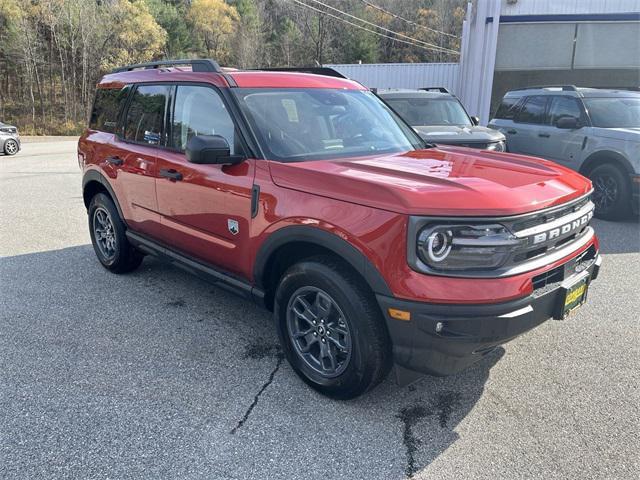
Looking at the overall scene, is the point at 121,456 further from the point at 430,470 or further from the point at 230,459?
the point at 430,470

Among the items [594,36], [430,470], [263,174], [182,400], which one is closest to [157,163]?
[263,174]

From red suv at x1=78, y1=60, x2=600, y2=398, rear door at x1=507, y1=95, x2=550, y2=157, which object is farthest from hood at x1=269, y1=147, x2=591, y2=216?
rear door at x1=507, y1=95, x2=550, y2=157

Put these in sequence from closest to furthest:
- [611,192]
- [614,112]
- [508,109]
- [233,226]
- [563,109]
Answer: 1. [233,226]
2. [611,192]
3. [614,112]
4. [563,109]
5. [508,109]

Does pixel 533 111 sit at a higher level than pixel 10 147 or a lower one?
higher

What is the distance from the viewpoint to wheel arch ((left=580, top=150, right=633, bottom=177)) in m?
7.29

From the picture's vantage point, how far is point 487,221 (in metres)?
2.50

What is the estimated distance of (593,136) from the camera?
774 cm

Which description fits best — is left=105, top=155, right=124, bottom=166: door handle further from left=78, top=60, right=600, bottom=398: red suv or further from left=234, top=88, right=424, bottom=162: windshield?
left=234, top=88, right=424, bottom=162: windshield

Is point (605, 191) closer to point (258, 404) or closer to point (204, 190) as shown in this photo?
point (204, 190)

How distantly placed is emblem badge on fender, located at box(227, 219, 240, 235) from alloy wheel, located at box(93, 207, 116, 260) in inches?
84.7

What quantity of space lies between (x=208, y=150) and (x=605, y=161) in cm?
667

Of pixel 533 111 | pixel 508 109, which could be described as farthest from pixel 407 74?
pixel 533 111

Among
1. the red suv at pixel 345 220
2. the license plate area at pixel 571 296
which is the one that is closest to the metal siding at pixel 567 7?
the red suv at pixel 345 220

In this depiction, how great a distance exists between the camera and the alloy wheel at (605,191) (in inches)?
296
